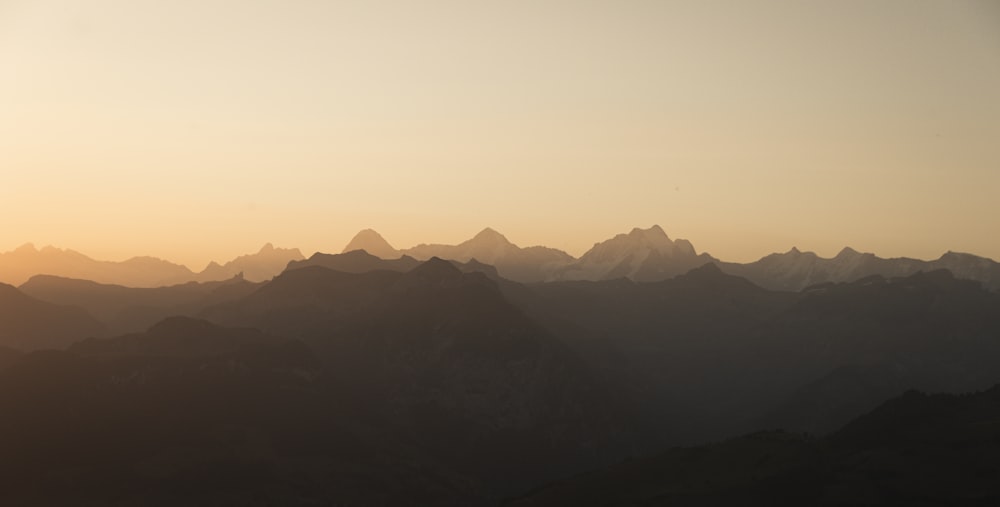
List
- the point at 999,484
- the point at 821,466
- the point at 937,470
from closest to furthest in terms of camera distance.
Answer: the point at 999,484, the point at 937,470, the point at 821,466

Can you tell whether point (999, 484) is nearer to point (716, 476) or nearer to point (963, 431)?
point (963, 431)

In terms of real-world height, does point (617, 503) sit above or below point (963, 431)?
below

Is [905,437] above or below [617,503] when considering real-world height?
above

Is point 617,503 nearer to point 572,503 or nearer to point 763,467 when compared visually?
point 572,503

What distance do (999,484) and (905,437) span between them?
1294 inches

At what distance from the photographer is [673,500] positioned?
18500 centimetres

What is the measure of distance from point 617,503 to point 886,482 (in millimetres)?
51034

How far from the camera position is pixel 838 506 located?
550ft

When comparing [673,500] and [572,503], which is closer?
[673,500]

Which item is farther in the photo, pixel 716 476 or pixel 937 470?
pixel 716 476

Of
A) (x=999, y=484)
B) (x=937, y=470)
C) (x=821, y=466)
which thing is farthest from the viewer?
(x=821, y=466)

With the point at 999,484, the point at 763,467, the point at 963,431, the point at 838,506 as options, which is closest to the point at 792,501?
the point at 838,506

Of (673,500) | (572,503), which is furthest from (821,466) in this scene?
(572,503)

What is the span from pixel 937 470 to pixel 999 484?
490 inches
